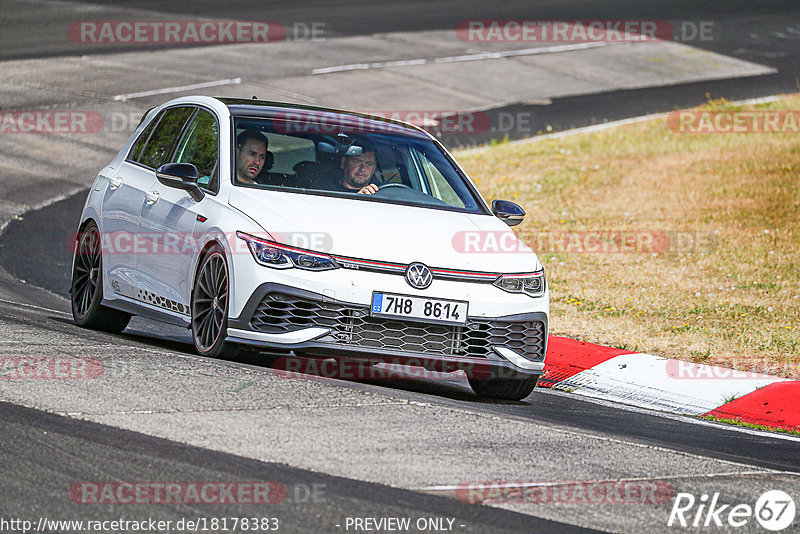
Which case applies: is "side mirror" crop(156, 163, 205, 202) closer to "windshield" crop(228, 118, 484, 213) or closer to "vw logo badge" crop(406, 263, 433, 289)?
"windshield" crop(228, 118, 484, 213)

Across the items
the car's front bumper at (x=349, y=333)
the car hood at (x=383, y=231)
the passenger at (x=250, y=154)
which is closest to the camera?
the car's front bumper at (x=349, y=333)

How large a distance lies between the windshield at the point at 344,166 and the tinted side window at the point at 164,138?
804mm

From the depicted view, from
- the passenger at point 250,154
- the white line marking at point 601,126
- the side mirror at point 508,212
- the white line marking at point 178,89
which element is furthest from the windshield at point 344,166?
the white line marking at point 178,89

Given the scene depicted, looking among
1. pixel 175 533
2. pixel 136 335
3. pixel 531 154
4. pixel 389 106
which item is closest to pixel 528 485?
pixel 175 533

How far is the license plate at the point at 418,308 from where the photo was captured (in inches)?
291

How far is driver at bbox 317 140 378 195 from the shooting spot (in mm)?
8469

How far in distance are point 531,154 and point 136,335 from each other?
37.8ft

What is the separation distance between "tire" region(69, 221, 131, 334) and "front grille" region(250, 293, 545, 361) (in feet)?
8.05

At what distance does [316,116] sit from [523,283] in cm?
212

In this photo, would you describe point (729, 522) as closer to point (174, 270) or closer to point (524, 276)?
point (524, 276)

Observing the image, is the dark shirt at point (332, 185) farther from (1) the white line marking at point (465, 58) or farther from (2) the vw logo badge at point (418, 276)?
(1) the white line marking at point (465, 58)

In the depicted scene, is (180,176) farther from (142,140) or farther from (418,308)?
(418,308)

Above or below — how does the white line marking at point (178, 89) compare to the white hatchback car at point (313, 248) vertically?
below

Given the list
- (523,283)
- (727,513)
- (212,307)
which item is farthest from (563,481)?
(212,307)
